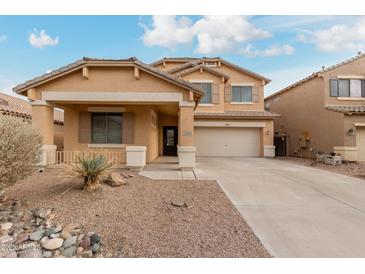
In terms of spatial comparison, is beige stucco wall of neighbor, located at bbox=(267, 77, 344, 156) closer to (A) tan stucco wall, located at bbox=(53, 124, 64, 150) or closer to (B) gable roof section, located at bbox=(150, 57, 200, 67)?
(B) gable roof section, located at bbox=(150, 57, 200, 67)

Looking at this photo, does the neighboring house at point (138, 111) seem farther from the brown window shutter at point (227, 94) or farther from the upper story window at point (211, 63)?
the upper story window at point (211, 63)

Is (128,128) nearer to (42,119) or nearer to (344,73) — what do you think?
(42,119)

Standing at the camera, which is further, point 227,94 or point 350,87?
point 227,94

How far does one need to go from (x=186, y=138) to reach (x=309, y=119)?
540 inches

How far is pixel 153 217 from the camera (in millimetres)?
5148

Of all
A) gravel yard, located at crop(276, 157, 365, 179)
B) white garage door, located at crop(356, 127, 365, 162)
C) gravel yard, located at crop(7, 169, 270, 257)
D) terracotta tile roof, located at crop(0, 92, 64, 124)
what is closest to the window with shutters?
terracotta tile roof, located at crop(0, 92, 64, 124)

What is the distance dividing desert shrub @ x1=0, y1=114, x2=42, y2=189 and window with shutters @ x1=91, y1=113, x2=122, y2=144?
23.3ft

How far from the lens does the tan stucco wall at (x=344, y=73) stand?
18.0 metres

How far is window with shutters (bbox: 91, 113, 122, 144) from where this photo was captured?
12969 millimetres

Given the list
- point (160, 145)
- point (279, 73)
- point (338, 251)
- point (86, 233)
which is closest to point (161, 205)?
point (86, 233)

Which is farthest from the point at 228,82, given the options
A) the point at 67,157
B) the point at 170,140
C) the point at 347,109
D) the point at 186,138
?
the point at 67,157

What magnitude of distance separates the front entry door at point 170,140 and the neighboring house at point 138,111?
0.43ft

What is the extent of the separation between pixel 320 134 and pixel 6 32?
2078 cm

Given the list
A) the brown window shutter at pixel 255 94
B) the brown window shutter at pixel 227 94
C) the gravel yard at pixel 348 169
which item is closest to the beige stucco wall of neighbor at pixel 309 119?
the gravel yard at pixel 348 169
